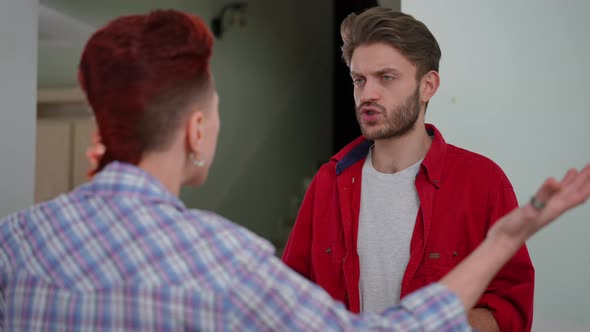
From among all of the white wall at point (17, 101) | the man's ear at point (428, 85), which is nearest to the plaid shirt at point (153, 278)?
the man's ear at point (428, 85)

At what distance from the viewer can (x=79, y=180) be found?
463cm

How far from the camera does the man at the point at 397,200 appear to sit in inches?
63.9

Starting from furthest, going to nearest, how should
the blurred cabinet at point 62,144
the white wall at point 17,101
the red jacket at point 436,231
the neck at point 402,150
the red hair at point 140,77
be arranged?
the blurred cabinet at point 62,144, the white wall at point 17,101, the neck at point 402,150, the red jacket at point 436,231, the red hair at point 140,77

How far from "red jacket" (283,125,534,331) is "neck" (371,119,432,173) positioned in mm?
51

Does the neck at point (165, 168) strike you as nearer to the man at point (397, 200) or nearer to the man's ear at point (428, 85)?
the man at point (397, 200)

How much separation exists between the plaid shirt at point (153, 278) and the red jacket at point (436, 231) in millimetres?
694

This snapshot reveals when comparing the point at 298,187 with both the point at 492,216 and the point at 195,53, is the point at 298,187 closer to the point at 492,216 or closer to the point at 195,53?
the point at 492,216

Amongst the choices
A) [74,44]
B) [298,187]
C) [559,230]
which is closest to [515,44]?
[559,230]

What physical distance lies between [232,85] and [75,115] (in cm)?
141

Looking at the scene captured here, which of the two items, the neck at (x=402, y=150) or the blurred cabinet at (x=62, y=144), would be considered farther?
the blurred cabinet at (x=62, y=144)

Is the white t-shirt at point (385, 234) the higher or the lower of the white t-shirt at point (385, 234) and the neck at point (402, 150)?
the lower

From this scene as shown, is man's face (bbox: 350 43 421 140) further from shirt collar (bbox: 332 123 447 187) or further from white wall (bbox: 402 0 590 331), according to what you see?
white wall (bbox: 402 0 590 331)

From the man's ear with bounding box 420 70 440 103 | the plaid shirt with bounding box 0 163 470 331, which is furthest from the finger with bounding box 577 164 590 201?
the man's ear with bounding box 420 70 440 103

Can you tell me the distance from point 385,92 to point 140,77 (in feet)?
3.23
